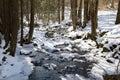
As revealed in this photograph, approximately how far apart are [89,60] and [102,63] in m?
1.45

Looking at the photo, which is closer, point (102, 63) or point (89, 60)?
point (102, 63)

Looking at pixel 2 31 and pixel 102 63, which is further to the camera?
pixel 2 31

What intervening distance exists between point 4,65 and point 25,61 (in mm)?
2081

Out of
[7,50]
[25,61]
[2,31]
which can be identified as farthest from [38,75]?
[2,31]

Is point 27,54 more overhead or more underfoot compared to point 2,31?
more underfoot

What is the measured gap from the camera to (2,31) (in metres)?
19.0

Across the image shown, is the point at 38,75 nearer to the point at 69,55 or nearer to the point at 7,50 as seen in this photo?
the point at 7,50

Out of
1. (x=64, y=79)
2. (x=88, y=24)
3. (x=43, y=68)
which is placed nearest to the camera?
(x=64, y=79)

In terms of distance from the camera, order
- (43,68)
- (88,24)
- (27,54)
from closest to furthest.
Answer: (43,68), (27,54), (88,24)

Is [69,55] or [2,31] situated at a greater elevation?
[2,31]

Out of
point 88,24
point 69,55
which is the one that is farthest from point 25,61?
point 88,24

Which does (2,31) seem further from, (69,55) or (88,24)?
(88,24)

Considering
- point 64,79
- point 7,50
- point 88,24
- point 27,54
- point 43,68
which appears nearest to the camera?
point 64,79

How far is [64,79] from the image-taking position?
12.6m
